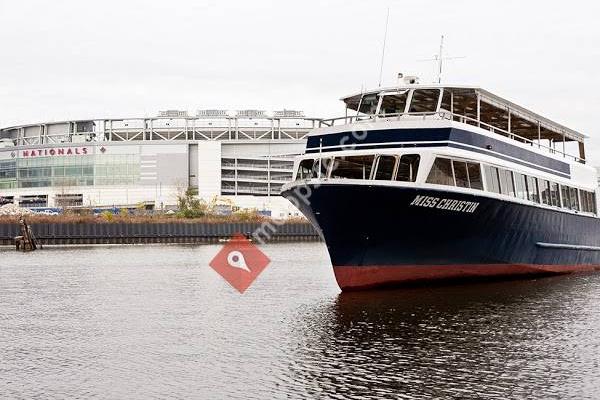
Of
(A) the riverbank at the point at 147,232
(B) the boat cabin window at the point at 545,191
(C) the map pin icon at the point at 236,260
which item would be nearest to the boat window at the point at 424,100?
(B) the boat cabin window at the point at 545,191

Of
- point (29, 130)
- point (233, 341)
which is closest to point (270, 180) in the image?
point (29, 130)

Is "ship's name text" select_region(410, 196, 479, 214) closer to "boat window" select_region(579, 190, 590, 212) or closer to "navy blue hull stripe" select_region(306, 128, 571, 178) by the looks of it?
"navy blue hull stripe" select_region(306, 128, 571, 178)

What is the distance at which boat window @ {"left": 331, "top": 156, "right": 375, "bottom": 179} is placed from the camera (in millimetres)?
31750

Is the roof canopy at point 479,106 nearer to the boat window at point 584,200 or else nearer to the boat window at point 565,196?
the boat window at point 565,196

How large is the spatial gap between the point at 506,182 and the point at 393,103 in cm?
612

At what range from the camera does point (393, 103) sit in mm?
34312

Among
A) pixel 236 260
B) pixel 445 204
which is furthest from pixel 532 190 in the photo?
pixel 236 260

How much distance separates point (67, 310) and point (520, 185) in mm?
20461

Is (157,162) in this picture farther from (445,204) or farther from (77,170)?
(445,204)

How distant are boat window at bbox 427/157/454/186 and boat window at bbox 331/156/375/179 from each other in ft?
8.66

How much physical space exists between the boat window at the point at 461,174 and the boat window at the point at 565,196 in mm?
11272

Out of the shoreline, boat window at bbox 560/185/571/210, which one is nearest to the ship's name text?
boat window at bbox 560/185/571/210

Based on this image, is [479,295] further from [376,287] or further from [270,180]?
[270,180]

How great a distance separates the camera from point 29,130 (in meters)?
192
